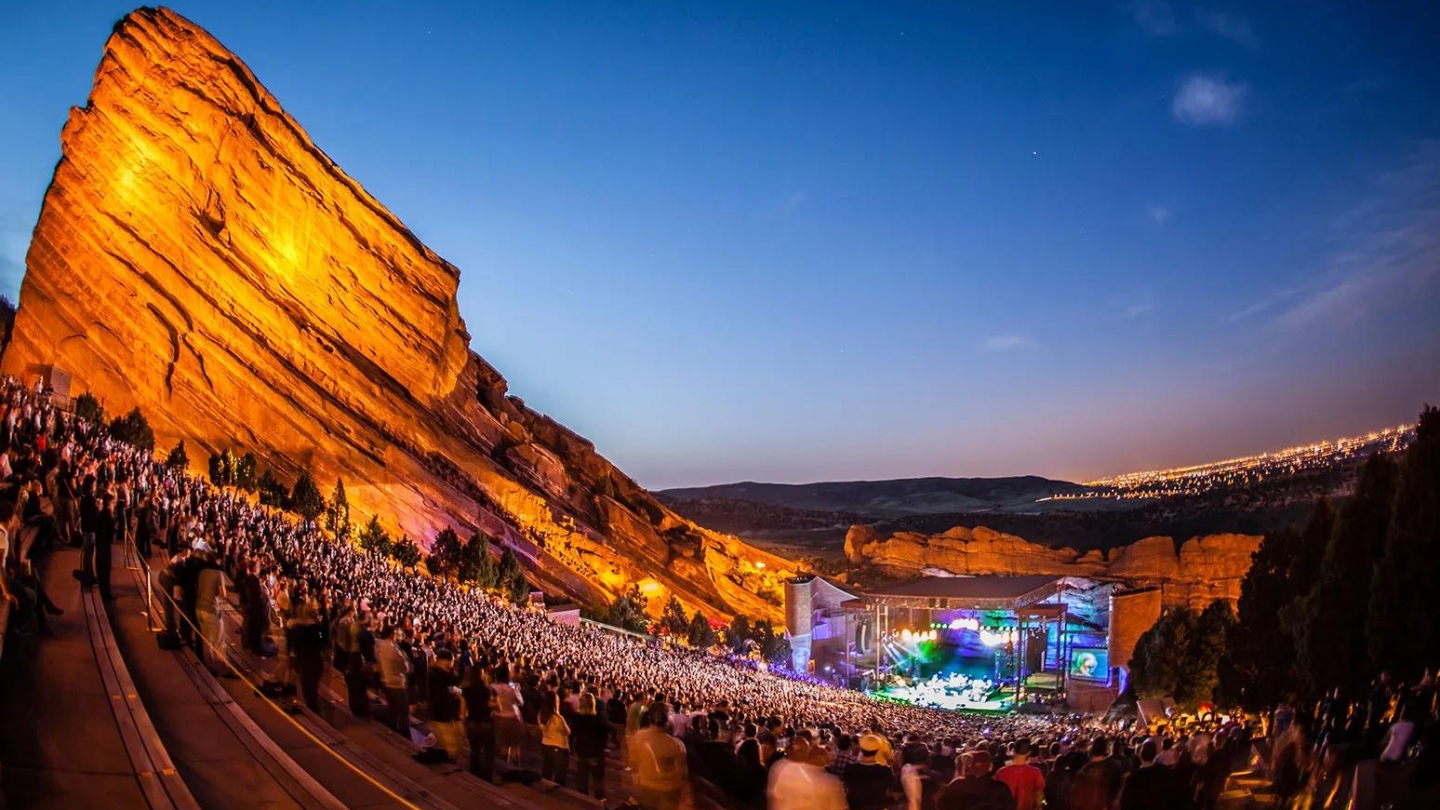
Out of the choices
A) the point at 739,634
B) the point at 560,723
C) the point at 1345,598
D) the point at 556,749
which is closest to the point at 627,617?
the point at 739,634

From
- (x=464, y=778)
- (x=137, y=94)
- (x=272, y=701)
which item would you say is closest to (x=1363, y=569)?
(x=464, y=778)

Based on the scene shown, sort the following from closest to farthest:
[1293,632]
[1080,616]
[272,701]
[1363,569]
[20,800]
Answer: [20,800], [272,701], [1363,569], [1293,632], [1080,616]

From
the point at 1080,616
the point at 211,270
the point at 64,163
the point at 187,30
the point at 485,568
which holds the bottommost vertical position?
the point at 1080,616

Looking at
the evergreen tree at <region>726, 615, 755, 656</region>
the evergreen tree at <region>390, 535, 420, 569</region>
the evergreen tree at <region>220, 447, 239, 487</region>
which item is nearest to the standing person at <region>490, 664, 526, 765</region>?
the evergreen tree at <region>390, 535, 420, 569</region>

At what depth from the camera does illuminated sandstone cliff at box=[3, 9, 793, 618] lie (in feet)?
147

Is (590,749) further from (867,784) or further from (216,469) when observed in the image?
(216,469)

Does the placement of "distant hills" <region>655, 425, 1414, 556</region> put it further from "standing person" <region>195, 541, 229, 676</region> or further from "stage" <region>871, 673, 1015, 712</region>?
"standing person" <region>195, 541, 229, 676</region>

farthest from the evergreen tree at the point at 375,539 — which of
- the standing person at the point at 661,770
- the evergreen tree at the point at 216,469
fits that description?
the standing person at the point at 661,770

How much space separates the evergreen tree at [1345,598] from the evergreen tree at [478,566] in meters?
33.1

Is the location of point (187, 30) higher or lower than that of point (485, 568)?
higher

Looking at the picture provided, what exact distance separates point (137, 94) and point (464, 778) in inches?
2199

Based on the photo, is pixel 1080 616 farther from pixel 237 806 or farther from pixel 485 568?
pixel 237 806

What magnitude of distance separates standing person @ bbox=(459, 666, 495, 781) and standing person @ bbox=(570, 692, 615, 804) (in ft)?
2.44

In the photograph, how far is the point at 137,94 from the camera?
159 feet
